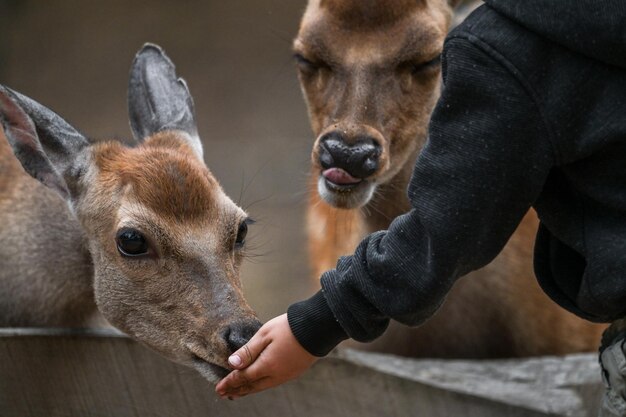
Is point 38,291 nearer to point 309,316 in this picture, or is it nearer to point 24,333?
point 24,333

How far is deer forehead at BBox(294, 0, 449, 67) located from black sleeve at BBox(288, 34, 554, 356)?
182 centimetres

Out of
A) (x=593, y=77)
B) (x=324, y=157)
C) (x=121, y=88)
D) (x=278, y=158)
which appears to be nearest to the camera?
(x=593, y=77)

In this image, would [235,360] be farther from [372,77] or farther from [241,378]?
[372,77]

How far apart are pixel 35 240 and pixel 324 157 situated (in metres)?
1.23

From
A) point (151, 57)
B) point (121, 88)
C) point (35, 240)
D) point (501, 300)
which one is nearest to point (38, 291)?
point (35, 240)

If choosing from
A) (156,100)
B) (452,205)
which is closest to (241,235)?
(156,100)

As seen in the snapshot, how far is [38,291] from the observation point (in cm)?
466

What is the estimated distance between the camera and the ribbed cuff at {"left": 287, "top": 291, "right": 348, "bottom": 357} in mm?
3287

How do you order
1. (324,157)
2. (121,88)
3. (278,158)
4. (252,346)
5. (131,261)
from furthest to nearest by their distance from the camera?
(121,88) < (278,158) < (324,157) < (131,261) < (252,346)

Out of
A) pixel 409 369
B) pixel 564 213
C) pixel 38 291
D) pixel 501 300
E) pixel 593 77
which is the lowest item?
pixel 501 300

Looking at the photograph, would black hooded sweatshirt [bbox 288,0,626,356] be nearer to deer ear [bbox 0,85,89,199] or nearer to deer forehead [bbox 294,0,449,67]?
deer ear [bbox 0,85,89,199]

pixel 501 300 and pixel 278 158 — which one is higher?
pixel 501 300

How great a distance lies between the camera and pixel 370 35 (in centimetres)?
498

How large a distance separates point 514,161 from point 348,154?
1.73 metres
